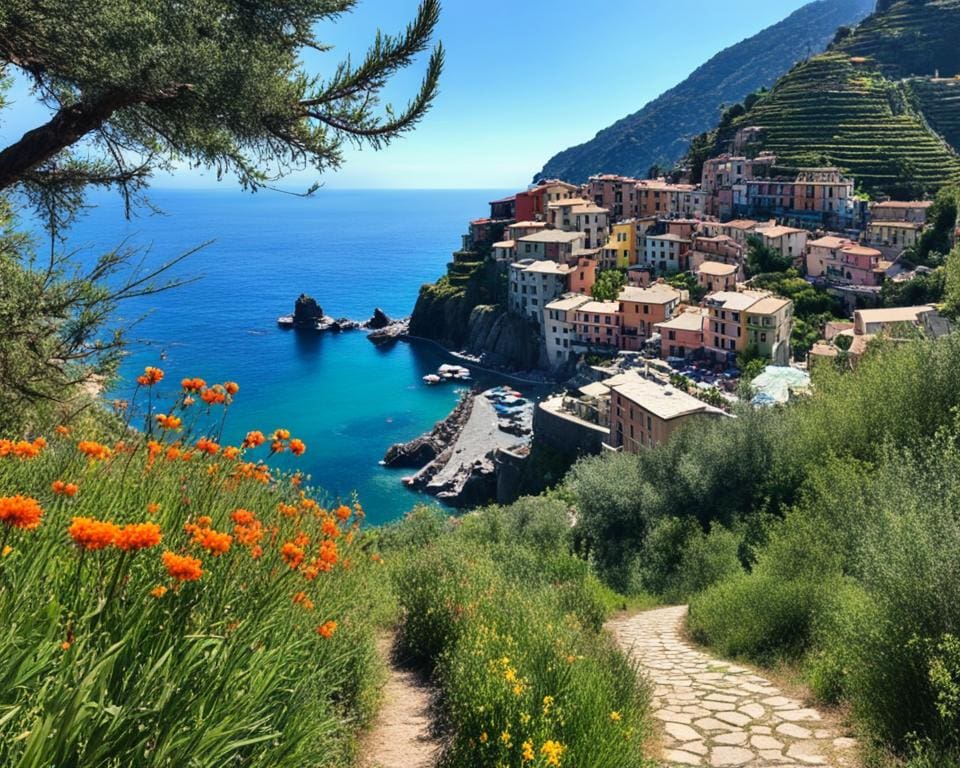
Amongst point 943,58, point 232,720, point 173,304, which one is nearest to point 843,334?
point 232,720

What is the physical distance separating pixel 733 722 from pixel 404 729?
2343 millimetres

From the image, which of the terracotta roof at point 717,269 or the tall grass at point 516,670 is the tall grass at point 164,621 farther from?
the terracotta roof at point 717,269

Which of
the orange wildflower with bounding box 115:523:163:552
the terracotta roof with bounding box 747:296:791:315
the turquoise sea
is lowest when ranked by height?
the turquoise sea

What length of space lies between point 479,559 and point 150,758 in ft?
18.5

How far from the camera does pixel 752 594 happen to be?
7.56 meters

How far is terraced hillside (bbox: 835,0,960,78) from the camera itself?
86.9m

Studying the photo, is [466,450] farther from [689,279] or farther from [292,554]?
[292,554]

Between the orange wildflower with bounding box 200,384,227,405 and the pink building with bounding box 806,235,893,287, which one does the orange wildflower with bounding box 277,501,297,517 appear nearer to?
the orange wildflower with bounding box 200,384,227,405

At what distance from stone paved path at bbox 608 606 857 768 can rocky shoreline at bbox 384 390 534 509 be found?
3314 cm

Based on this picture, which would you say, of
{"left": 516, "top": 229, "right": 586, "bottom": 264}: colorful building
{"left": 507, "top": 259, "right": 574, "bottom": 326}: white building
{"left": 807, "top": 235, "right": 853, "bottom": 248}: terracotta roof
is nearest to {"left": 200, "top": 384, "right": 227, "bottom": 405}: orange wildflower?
{"left": 507, "top": 259, "right": 574, "bottom": 326}: white building

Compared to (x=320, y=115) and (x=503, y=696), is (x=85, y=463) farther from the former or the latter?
(x=320, y=115)

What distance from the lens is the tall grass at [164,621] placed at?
6.35 ft

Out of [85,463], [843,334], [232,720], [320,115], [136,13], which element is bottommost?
[843,334]

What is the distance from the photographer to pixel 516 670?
12.6 ft
